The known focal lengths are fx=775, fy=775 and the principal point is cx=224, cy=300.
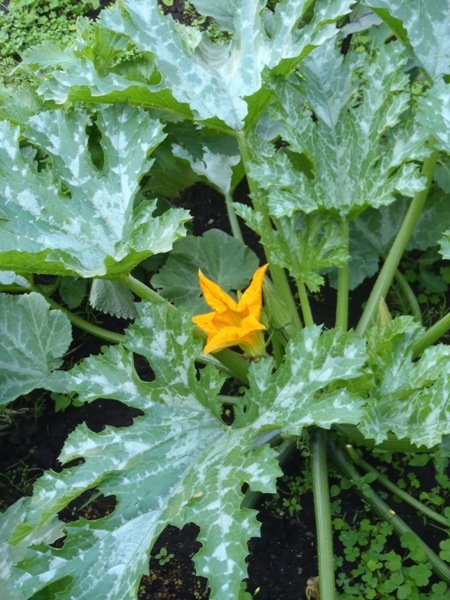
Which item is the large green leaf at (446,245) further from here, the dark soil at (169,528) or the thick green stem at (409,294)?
the dark soil at (169,528)

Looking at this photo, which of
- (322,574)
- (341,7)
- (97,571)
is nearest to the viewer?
(97,571)

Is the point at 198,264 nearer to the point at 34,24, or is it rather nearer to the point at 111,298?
the point at 111,298

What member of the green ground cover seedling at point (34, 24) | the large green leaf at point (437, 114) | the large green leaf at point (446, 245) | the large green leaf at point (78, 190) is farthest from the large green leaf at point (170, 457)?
the green ground cover seedling at point (34, 24)

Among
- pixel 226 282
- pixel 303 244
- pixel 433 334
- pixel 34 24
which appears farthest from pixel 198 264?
pixel 34 24

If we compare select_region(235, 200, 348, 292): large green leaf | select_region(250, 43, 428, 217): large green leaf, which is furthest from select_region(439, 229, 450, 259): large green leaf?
select_region(235, 200, 348, 292): large green leaf

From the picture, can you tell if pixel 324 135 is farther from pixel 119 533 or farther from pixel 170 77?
pixel 119 533

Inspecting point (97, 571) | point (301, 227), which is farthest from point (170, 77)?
point (97, 571)

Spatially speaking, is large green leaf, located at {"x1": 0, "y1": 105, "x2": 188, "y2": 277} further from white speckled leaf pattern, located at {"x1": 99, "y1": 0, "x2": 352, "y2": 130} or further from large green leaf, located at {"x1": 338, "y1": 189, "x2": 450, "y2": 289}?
large green leaf, located at {"x1": 338, "y1": 189, "x2": 450, "y2": 289}
